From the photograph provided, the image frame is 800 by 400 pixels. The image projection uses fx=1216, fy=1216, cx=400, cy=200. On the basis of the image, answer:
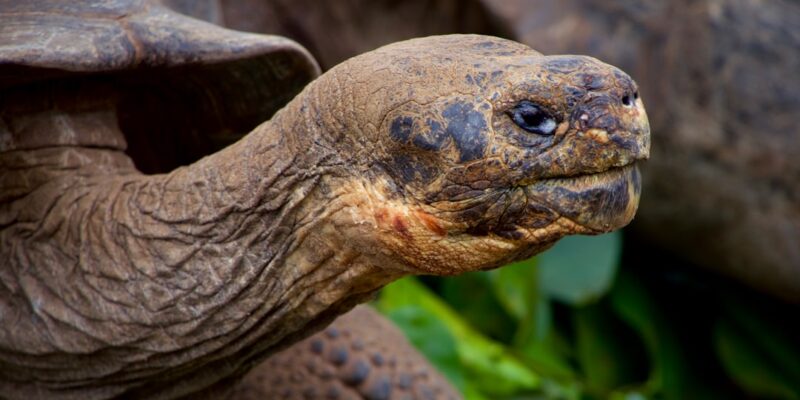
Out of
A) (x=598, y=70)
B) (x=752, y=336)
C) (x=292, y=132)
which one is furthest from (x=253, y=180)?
(x=752, y=336)

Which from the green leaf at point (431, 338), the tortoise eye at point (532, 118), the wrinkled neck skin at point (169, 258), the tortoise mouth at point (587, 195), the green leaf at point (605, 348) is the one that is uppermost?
the tortoise eye at point (532, 118)

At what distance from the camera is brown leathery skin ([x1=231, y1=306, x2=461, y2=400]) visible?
2.02 meters

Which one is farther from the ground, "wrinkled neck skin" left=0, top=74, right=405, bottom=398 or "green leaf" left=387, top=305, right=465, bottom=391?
"wrinkled neck skin" left=0, top=74, right=405, bottom=398

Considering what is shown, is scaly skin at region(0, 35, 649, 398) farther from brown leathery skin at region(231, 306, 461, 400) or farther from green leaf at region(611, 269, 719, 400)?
green leaf at region(611, 269, 719, 400)

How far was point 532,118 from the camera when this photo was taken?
132 cm

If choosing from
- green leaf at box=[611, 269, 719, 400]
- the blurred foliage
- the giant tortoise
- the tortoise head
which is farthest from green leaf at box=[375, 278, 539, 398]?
the tortoise head

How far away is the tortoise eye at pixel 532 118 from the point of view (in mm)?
1313

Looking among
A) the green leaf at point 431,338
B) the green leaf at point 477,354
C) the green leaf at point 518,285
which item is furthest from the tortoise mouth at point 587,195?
the green leaf at point 518,285

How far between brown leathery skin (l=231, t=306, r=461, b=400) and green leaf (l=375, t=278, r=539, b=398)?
0.96 meters

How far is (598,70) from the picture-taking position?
1.34m

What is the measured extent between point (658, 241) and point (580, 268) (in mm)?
274

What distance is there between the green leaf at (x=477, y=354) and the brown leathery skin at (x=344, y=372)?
3.14 feet

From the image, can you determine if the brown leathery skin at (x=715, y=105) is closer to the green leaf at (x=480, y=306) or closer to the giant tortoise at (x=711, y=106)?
the giant tortoise at (x=711, y=106)

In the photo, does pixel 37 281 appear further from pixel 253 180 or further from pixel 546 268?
pixel 546 268
